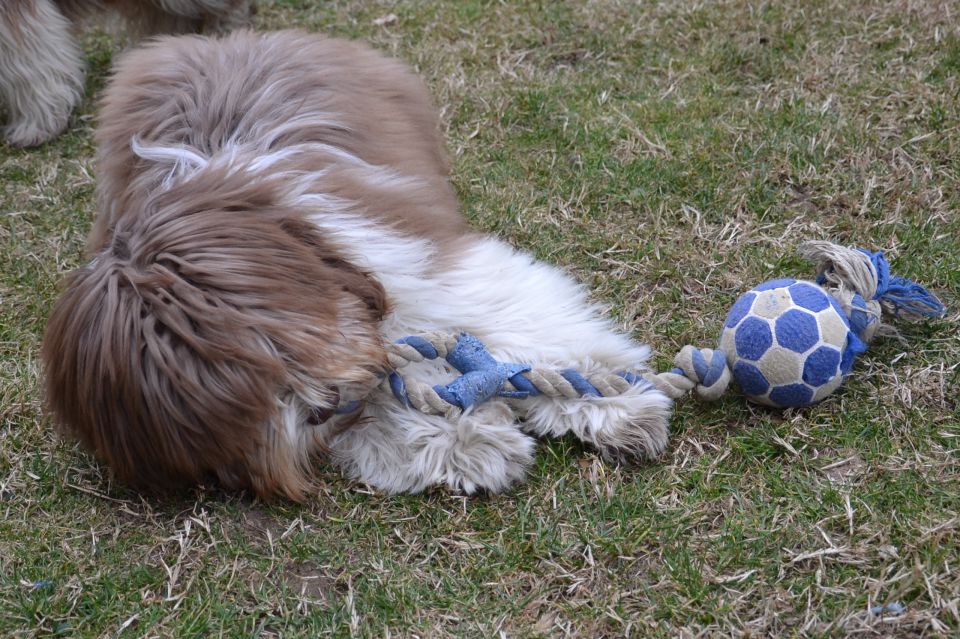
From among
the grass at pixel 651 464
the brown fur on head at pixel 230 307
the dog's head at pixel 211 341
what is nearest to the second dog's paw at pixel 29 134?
the grass at pixel 651 464

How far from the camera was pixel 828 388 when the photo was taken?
2.26 metres

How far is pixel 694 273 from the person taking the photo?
285cm

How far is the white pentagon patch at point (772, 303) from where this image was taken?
2256 mm

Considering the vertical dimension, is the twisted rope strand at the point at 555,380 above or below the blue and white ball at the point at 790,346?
below

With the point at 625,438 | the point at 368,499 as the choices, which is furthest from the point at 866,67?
the point at 368,499

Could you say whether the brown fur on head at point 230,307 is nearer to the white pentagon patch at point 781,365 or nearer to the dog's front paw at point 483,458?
the dog's front paw at point 483,458

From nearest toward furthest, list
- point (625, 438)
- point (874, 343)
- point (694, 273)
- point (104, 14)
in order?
point (625, 438), point (874, 343), point (694, 273), point (104, 14)

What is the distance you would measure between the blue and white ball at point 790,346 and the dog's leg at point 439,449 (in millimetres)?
593

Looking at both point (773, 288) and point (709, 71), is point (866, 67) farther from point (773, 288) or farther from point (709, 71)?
point (773, 288)

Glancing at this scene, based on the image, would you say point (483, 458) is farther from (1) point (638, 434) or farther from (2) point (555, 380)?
(1) point (638, 434)

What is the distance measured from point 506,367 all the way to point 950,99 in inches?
86.5

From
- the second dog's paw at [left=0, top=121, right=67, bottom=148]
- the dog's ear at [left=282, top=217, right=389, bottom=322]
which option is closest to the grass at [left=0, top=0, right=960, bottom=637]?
the second dog's paw at [left=0, top=121, right=67, bottom=148]

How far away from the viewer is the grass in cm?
198

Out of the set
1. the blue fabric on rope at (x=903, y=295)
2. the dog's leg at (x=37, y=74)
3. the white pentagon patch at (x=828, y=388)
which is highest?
the blue fabric on rope at (x=903, y=295)
